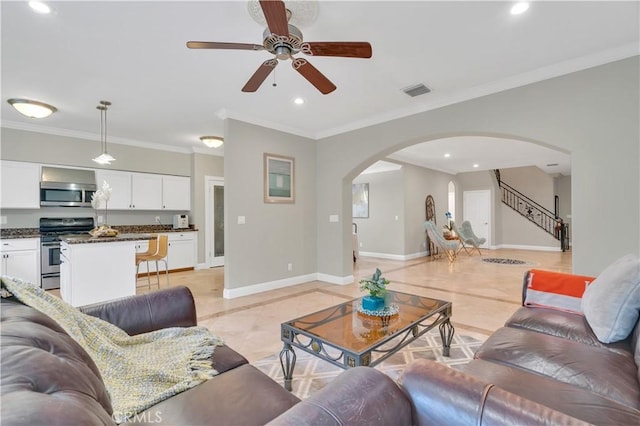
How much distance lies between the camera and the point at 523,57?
2.71m

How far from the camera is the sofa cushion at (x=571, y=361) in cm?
118

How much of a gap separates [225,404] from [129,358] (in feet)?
1.67

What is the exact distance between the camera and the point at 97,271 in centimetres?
324

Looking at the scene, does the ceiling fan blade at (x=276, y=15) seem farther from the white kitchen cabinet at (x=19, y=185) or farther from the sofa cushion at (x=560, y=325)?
the white kitchen cabinet at (x=19, y=185)

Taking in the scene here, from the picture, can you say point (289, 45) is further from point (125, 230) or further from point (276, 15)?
point (125, 230)

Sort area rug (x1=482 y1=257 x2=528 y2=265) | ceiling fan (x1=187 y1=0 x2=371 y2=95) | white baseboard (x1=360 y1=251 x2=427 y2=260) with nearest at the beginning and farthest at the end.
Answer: ceiling fan (x1=187 y1=0 x2=371 y2=95) < area rug (x1=482 y1=257 x2=528 y2=265) < white baseboard (x1=360 y1=251 x2=427 y2=260)

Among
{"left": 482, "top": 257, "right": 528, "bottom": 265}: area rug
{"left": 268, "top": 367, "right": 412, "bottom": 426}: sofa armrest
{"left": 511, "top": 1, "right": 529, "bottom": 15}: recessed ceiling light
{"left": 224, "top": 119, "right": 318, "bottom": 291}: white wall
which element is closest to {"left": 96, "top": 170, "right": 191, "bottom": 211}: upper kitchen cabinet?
{"left": 224, "top": 119, "right": 318, "bottom": 291}: white wall

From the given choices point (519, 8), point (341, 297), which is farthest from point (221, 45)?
point (341, 297)

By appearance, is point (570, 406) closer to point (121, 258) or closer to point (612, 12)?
point (612, 12)

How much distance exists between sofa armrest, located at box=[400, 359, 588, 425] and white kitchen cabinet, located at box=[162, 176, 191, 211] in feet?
20.2

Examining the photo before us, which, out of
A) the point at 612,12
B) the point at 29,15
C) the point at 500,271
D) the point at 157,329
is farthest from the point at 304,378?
the point at 500,271

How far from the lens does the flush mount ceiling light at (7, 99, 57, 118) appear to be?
3480mm

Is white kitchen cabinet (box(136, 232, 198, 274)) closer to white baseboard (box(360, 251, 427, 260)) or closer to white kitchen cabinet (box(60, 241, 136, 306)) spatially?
white kitchen cabinet (box(60, 241, 136, 306))

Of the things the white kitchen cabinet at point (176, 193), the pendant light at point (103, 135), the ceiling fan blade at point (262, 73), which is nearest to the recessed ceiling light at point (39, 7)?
the ceiling fan blade at point (262, 73)
